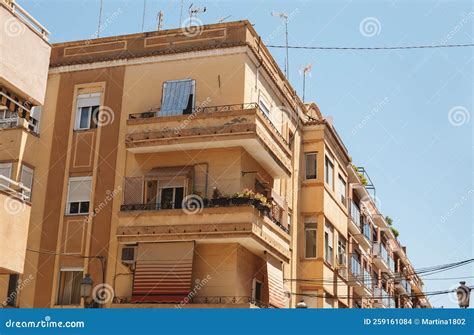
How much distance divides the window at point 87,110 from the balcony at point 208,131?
212 centimetres

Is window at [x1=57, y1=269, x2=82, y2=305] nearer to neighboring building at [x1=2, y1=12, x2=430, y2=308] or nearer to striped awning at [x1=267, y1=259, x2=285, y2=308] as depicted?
neighboring building at [x1=2, y1=12, x2=430, y2=308]

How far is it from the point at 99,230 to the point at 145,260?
2652mm

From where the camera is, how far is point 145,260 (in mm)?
23078

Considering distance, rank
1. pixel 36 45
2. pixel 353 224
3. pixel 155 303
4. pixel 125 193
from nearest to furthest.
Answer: pixel 36 45 → pixel 155 303 → pixel 125 193 → pixel 353 224

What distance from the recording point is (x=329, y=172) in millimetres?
30750

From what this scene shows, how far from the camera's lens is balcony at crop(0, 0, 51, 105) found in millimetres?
15914

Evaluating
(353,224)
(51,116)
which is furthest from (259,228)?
(353,224)

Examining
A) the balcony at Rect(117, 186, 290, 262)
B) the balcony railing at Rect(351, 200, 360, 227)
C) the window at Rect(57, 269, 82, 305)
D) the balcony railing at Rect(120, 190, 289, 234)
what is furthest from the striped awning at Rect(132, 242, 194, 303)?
the balcony railing at Rect(351, 200, 360, 227)

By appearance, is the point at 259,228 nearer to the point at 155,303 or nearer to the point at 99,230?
the point at 155,303

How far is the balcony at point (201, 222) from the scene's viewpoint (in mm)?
22438

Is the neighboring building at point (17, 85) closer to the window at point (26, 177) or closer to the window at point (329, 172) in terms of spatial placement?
the window at point (26, 177)

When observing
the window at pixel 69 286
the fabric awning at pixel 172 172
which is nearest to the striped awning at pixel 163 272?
the fabric awning at pixel 172 172

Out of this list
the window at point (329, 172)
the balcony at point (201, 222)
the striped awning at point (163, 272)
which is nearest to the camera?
the striped awning at point (163, 272)

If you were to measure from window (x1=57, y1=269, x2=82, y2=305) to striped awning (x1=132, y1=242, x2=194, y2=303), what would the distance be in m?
2.67
